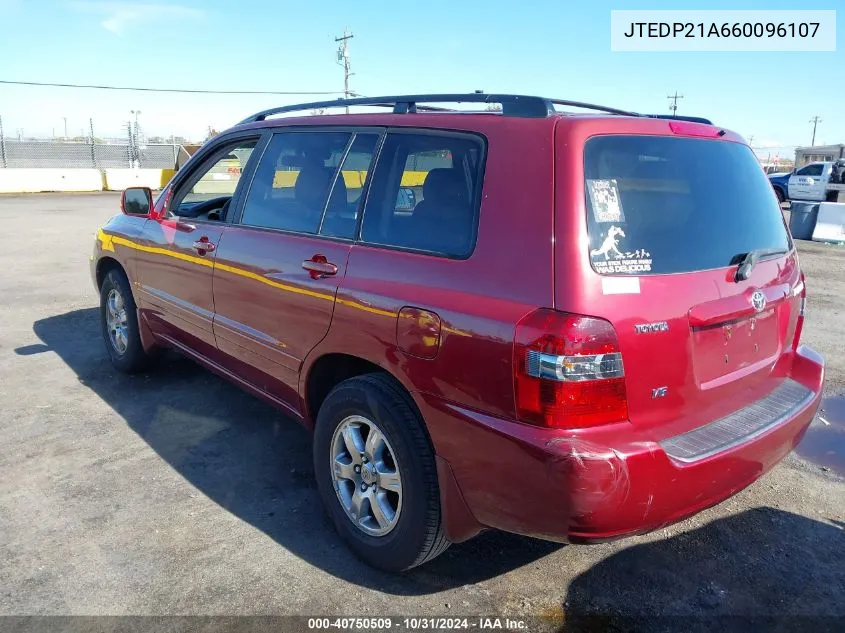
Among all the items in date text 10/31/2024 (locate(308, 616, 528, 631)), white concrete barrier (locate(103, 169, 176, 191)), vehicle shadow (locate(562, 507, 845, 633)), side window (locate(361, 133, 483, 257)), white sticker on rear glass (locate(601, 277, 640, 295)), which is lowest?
date text 10/31/2024 (locate(308, 616, 528, 631))

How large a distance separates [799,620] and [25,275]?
31.6ft

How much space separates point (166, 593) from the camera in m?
2.71

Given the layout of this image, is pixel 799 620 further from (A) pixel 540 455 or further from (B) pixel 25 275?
(B) pixel 25 275

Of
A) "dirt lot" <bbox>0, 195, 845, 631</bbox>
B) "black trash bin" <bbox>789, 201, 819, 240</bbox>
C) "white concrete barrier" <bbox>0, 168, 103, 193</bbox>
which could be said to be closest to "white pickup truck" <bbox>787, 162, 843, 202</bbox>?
"black trash bin" <bbox>789, 201, 819, 240</bbox>

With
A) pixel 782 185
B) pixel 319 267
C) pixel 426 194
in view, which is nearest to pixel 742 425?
pixel 426 194

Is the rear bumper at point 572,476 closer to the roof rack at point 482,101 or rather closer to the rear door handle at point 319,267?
the rear door handle at point 319,267

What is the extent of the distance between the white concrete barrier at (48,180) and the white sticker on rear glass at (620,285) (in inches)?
1109

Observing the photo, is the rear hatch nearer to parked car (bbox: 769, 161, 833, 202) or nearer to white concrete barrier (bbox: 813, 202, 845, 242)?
white concrete barrier (bbox: 813, 202, 845, 242)

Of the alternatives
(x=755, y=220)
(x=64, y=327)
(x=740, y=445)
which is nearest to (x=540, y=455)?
(x=740, y=445)

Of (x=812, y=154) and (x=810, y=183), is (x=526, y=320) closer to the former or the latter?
(x=810, y=183)

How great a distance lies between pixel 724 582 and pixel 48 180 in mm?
29052

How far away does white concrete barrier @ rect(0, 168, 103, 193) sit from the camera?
82.7 feet

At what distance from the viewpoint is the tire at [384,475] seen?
8.45 feet

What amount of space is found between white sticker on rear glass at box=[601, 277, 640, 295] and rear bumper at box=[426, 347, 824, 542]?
442 millimetres
